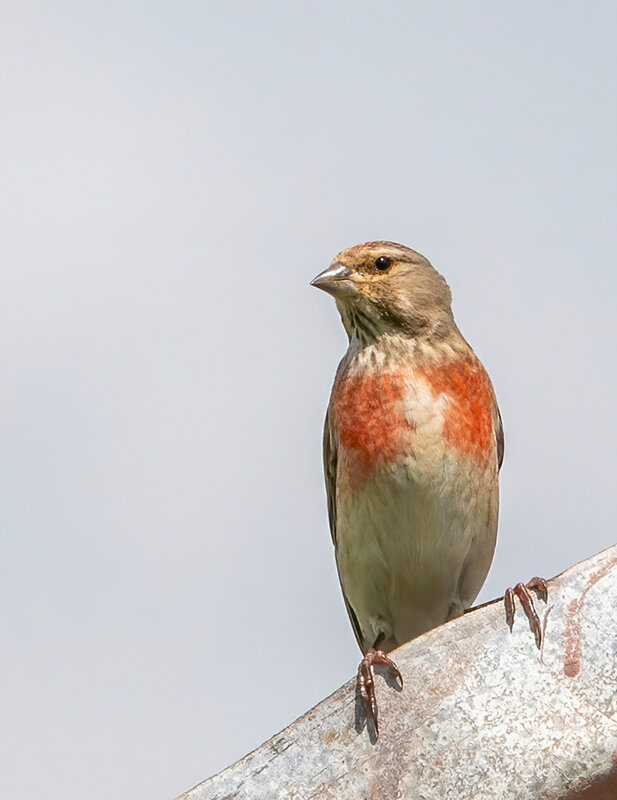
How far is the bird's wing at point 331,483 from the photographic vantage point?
6379 millimetres

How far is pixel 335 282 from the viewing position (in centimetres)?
629

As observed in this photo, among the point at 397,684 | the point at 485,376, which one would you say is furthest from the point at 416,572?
the point at 397,684

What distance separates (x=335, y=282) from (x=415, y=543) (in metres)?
1.32

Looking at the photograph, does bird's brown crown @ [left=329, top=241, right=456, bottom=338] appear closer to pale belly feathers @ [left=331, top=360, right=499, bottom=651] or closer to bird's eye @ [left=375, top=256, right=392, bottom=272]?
bird's eye @ [left=375, top=256, right=392, bottom=272]

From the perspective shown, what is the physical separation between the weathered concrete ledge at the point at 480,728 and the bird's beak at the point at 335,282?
8.87 ft

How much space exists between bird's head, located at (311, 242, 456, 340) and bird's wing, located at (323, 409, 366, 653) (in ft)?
1.69

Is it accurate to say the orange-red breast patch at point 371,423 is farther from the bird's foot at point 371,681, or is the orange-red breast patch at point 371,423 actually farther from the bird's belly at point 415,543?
the bird's foot at point 371,681

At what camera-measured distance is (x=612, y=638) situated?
12.2 feet

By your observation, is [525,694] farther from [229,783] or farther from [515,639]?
[229,783]

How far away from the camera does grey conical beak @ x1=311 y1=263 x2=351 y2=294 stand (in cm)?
628

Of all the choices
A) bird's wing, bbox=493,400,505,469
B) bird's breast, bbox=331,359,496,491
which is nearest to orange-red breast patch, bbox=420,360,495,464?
bird's breast, bbox=331,359,496,491

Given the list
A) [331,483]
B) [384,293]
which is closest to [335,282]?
[384,293]

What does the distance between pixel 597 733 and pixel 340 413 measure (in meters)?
2.82

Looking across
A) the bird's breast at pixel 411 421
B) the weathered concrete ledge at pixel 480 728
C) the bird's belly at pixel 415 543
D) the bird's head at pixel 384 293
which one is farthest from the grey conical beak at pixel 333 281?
the weathered concrete ledge at pixel 480 728
